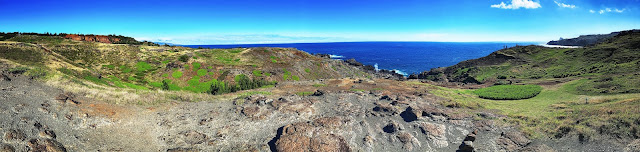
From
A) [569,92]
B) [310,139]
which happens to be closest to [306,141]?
[310,139]

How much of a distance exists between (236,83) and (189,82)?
28.3 feet

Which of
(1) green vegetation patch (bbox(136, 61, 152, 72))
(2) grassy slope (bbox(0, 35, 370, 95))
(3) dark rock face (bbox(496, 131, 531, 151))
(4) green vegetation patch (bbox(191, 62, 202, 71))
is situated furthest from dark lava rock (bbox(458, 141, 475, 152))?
(1) green vegetation patch (bbox(136, 61, 152, 72))

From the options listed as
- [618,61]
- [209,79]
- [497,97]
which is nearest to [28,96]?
[209,79]

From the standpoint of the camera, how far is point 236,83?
5062 cm

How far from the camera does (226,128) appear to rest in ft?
65.6

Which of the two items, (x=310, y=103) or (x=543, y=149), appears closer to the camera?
(x=543, y=149)

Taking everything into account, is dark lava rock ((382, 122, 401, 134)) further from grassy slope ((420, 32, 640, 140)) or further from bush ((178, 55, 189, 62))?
bush ((178, 55, 189, 62))

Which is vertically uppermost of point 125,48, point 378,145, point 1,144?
point 125,48

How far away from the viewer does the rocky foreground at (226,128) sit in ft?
48.8

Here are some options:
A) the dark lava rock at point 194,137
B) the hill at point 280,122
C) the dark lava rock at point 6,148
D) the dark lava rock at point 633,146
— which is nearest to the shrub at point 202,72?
the hill at point 280,122

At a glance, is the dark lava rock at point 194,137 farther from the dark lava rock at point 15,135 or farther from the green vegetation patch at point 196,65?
the green vegetation patch at point 196,65

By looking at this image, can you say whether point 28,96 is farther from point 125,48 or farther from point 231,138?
point 125,48

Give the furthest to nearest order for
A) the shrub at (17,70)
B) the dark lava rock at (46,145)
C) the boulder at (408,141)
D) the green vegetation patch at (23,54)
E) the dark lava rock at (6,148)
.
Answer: the green vegetation patch at (23,54) < the shrub at (17,70) < the boulder at (408,141) < the dark lava rock at (46,145) < the dark lava rock at (6,148)

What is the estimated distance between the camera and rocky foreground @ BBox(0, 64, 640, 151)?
1486 cm
